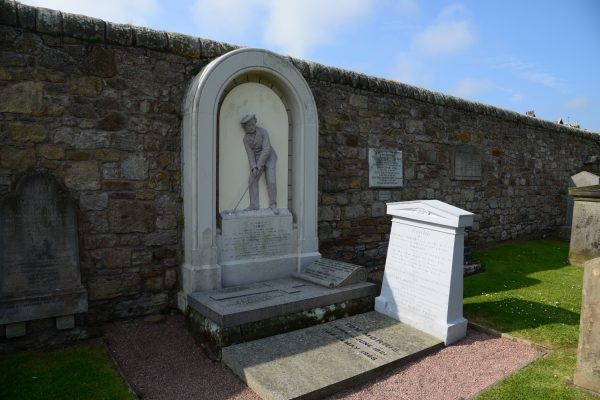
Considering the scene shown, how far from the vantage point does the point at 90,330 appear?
418cm

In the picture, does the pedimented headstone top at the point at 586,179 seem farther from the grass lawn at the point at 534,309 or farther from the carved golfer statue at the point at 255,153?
the carved golfer statue at the point at 255,153

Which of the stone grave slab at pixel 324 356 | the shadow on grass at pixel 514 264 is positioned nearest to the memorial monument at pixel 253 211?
the stone grave slab at pixel 324 356

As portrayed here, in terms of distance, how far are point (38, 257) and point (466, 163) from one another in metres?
7.59

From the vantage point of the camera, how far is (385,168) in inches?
280

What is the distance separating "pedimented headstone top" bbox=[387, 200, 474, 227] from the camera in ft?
13.5

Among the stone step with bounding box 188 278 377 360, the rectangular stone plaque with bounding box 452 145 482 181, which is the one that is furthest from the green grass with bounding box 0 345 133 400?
the rectangular stone plaque with bounding box 452 145 482 181

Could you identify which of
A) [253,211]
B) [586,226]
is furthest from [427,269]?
[586,226]

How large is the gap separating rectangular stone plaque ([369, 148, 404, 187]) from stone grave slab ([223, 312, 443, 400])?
9.77 feet

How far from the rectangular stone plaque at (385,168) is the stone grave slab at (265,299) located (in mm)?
2463

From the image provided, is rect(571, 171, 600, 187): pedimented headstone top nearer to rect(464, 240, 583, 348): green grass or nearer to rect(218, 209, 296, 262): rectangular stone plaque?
rect(464, 240, 583, 348): green grass

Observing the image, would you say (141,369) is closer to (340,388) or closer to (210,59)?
(340,388)

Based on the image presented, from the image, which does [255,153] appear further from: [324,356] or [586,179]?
[586,179]

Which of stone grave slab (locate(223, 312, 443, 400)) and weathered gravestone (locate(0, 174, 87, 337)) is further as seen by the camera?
weathered gravestone (locate(0, 174, 87, 337))

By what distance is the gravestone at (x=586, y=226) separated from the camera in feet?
25.1
